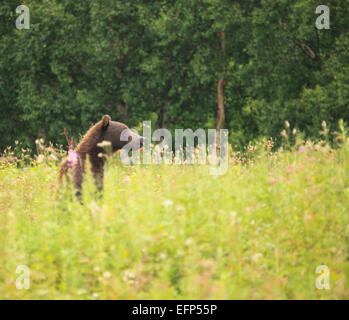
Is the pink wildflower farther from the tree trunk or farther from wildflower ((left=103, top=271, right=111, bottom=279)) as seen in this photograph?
the tree trunk

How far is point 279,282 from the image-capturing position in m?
4.62

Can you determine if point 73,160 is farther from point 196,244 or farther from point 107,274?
point 107,274

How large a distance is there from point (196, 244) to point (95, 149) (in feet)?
10.3

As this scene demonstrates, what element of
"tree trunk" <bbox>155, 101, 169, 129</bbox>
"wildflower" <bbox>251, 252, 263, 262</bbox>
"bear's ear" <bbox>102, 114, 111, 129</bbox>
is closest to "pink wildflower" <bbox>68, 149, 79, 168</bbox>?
"bear's ear" <bbox>102, 114, 111, 129</bbox>

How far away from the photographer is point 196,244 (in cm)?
504

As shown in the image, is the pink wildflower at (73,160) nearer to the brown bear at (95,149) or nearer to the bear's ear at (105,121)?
the brown bear at (95,149)

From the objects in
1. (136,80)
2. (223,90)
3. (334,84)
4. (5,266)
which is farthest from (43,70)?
(5,266)

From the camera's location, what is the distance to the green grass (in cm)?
451

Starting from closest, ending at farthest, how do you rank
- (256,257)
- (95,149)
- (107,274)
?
1. (107,274)
2. (256,257)
3. (95,149)

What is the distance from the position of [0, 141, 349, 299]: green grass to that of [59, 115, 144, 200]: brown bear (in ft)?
3.68

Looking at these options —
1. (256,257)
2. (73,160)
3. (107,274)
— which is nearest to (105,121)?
(73,160)

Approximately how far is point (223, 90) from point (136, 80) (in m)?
4.77
